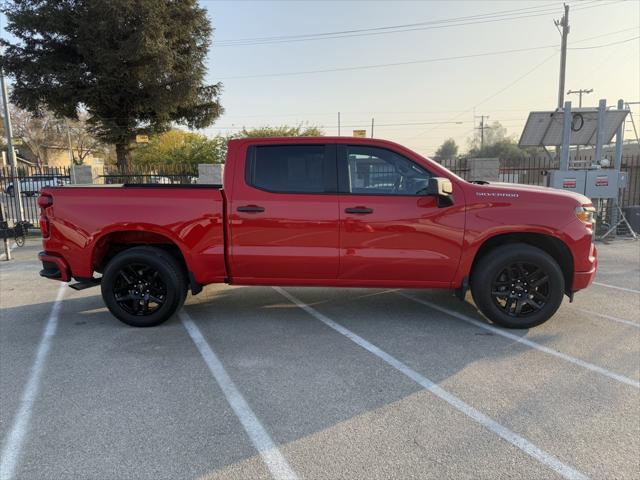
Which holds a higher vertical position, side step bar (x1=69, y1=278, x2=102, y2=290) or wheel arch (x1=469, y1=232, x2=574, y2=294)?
wheel arch (x1=469, y1=232, x2=574, y2=294)

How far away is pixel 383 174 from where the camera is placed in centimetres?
471

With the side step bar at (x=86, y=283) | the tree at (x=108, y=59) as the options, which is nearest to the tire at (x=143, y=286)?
the side step bar at (x=86, y=283)

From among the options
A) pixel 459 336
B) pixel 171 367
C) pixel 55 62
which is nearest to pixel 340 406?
pixel 171 367

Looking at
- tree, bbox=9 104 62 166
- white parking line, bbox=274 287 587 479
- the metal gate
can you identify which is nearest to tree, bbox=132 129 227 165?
the metal gate

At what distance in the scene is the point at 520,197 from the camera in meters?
4.61

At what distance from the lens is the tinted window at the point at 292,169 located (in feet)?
15.6

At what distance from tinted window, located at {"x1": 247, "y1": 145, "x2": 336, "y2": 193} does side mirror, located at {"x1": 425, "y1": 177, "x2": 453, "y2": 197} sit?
3.25 feet

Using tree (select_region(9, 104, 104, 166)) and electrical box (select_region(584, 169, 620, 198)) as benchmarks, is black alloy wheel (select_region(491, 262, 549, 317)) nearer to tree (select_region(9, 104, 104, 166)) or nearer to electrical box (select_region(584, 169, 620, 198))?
electrical box (select_region(584, 169, 620, 198))

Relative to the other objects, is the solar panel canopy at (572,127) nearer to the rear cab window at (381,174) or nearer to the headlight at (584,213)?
the headlight at (584,213)

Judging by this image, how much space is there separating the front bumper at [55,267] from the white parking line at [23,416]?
578 millimetres

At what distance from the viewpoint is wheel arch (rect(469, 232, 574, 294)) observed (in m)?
4.73

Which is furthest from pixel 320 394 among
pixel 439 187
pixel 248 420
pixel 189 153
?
pixel 189 153

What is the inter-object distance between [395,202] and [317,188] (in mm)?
831

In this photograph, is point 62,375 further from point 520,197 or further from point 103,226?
point 520,197
